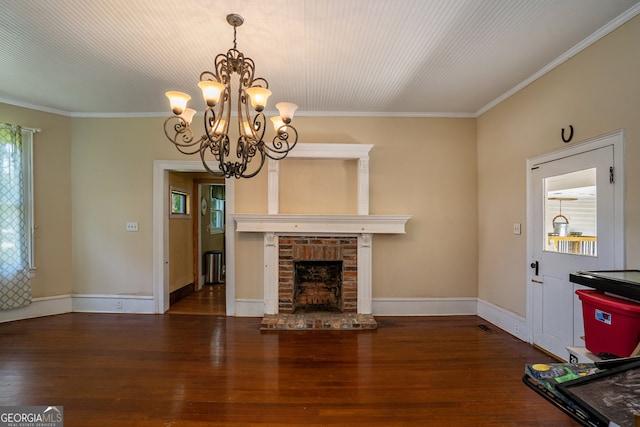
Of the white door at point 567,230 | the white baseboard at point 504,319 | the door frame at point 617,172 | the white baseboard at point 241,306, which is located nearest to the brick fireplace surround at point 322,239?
the white baseboard at point 241,306

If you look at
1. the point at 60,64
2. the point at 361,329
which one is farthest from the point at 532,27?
the point at 60,64

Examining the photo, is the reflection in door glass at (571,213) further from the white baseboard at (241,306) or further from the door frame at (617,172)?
the white baseboard at (241,306)

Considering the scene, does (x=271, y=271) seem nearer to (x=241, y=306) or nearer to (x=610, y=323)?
(x=241, y=306)

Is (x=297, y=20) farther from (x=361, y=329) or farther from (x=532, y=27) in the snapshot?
(x=361, y=329)

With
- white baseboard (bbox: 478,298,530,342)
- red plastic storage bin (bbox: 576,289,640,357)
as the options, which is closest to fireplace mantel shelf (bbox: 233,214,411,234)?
white baseboard (bbox: 478,298,530,342)

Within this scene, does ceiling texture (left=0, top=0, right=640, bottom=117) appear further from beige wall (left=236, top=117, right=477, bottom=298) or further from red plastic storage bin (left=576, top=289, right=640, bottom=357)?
red plastic storage bin (left=576, top=289, right=640, bottom=357)

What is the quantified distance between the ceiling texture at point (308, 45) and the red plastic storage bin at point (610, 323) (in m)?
2.03

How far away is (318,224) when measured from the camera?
3.62m

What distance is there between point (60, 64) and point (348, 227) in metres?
3.47

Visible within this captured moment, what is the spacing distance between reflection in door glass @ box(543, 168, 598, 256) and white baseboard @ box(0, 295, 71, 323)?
608 cm

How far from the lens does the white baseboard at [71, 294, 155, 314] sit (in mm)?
3904

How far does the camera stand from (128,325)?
136 inches

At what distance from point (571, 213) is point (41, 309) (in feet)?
20.9

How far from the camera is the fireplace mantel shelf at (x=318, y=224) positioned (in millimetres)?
3604
